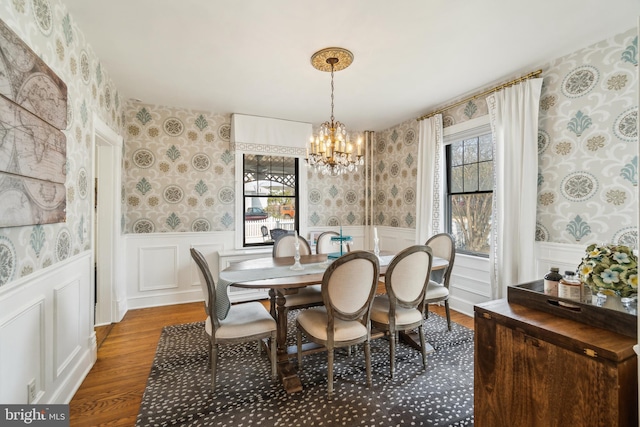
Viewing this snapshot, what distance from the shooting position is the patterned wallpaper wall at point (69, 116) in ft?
4.64

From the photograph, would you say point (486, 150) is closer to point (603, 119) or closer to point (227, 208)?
point (603, 119)

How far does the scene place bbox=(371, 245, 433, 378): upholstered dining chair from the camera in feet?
6.93

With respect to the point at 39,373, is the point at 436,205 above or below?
above

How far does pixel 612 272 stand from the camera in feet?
3.74

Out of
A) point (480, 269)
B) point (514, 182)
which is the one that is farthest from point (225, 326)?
point (514, 182)

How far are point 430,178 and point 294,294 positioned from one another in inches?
95.2

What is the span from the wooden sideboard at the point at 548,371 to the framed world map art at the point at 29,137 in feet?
7.69

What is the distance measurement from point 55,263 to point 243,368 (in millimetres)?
1508

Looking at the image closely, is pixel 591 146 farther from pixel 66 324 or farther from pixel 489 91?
pixel 66 324

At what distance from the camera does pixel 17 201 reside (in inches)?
54.5

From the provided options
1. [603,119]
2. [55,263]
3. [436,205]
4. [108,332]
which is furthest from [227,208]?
[603,119]

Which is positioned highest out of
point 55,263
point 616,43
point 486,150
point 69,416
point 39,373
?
point 616,43

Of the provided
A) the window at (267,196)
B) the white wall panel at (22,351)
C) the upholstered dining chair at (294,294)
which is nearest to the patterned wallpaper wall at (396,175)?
the window at (267,196)

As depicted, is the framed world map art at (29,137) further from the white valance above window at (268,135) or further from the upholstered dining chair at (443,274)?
the upholstered dining chair at (443,274)
